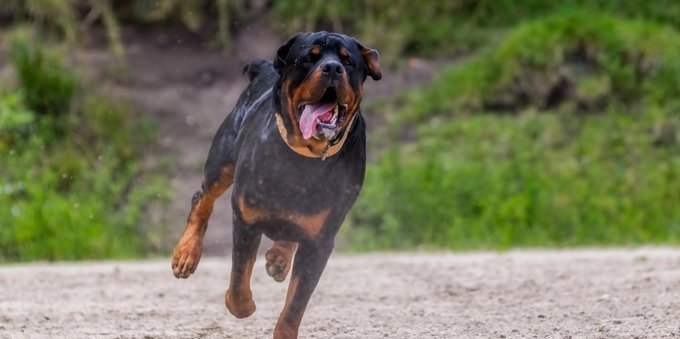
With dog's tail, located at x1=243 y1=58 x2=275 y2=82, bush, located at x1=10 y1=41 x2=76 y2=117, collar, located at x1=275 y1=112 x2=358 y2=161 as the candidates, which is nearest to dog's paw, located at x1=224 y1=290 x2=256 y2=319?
collar, located at x1=275 y1=112 x2=358 y2=161

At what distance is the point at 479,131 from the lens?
15.3 metres

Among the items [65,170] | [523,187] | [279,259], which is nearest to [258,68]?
[279,259]

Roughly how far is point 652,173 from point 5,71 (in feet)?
23.8

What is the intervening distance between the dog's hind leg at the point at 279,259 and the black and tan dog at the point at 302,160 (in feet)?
1.46

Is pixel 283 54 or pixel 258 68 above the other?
pixel 258 68

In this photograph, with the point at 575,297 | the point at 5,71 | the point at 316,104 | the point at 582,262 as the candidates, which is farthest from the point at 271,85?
the point at 5,71

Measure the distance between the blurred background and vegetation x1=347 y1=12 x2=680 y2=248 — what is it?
2 cm

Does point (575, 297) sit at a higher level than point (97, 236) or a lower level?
lower

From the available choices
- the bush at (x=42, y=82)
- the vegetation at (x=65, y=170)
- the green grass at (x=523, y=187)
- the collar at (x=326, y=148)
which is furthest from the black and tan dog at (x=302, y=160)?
the bush at (x=42, y=82)

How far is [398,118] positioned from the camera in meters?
15.8

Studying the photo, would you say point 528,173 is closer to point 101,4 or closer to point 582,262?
point 582,262

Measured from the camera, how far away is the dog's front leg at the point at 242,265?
5.94 meters

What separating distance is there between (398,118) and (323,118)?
10.4 metres

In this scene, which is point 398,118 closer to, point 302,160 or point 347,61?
point 302,160
